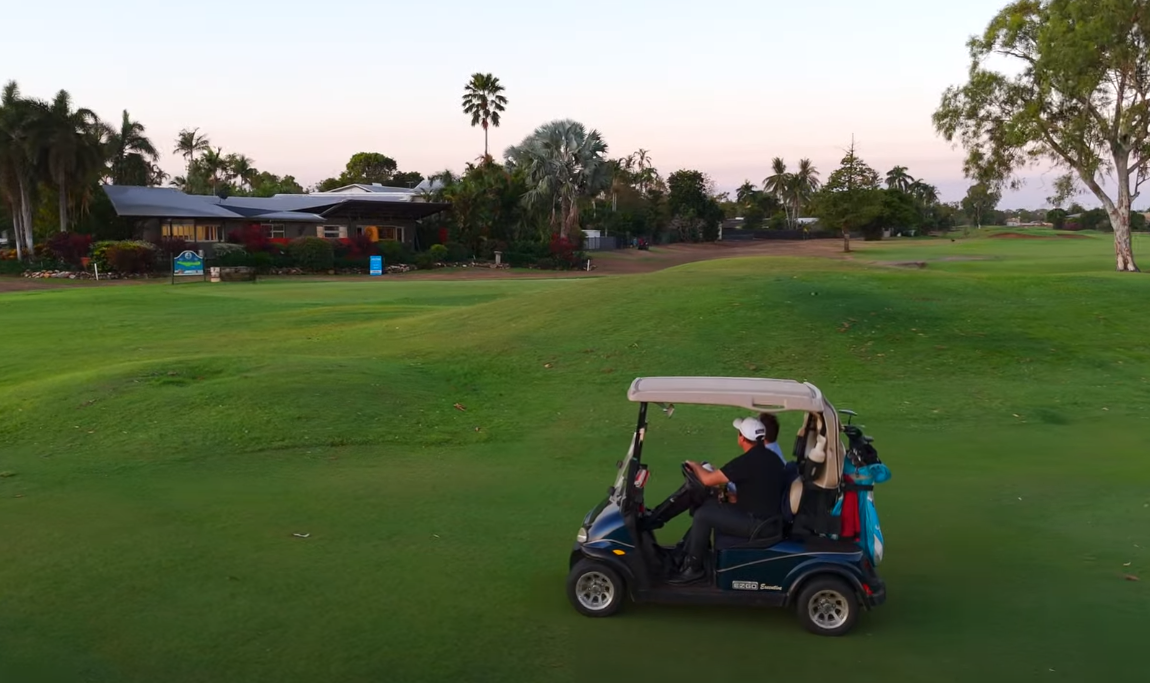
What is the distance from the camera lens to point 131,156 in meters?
80.2

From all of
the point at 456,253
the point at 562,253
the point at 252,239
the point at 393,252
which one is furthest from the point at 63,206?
the point at 562,253

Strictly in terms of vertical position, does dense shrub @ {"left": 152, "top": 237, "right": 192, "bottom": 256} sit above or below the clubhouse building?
below

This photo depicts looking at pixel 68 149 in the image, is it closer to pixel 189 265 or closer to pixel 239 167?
pixel 189 265

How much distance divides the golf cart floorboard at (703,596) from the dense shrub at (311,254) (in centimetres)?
5899

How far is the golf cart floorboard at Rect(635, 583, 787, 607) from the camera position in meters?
6.85

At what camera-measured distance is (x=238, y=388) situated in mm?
15172

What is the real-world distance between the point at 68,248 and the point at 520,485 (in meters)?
56.5

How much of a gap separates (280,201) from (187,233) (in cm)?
1481

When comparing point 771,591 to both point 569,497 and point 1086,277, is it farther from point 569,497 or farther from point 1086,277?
point 1086,277

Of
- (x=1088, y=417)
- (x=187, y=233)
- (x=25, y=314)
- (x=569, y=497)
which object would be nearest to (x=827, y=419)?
(x=569, y=497)

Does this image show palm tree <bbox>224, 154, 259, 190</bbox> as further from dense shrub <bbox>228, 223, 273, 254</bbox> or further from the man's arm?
the man's arm

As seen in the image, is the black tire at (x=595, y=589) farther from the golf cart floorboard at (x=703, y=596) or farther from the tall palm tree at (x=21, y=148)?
the tall palm tree at (x=21, y=148)

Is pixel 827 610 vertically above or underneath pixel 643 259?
underneath

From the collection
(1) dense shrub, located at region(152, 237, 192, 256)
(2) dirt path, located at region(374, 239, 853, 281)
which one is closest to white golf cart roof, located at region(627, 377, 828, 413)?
(2) dirt path, located at region(374, 239, 853, 281)
